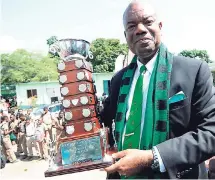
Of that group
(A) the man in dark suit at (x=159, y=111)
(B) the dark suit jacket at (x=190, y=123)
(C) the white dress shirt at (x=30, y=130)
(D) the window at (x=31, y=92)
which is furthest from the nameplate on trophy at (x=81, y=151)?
(D) the window at (x=31, y=92)

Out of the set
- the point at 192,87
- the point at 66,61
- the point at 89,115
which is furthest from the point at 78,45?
the point at 192,87

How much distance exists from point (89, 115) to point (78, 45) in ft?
2.23

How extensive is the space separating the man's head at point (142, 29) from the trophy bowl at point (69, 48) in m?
1.06

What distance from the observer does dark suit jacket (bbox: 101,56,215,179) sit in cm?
112

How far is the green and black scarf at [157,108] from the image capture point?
125 cm

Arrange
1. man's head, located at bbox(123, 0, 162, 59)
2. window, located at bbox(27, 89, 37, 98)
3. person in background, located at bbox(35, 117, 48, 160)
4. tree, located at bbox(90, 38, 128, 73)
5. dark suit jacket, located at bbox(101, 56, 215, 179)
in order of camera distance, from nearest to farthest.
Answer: dark suit jacket, located at bbox(101, 56, 215, 179), man's head, located at bbox(123, 0, 162, 59), person in background, located at bbox(35, 117, 48, 160), window, located at bbox(27, 89, 37, 98), tree, located at bbox(90, 38, 128, 73)

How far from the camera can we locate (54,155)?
235cm

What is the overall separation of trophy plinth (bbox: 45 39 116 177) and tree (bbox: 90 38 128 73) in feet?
103

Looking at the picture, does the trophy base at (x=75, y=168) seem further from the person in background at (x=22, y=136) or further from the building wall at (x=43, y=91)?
the building wall at (x=43, y=91)

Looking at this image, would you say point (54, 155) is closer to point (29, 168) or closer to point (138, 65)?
point (138, 65)

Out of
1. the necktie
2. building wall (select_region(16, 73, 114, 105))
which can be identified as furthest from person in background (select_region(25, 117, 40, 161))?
building wall (select_region(16, 73, 114, 105))

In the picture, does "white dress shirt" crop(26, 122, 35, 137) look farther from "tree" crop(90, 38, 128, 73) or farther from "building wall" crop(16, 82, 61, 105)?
"tree" crop(90, 38, 128, 73)

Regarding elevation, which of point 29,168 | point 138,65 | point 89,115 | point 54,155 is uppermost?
point 138,65

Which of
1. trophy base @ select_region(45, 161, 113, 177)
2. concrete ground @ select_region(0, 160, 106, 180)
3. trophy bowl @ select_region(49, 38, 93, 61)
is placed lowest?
concrete ground @ select_region(0, 160, 106, 180)
